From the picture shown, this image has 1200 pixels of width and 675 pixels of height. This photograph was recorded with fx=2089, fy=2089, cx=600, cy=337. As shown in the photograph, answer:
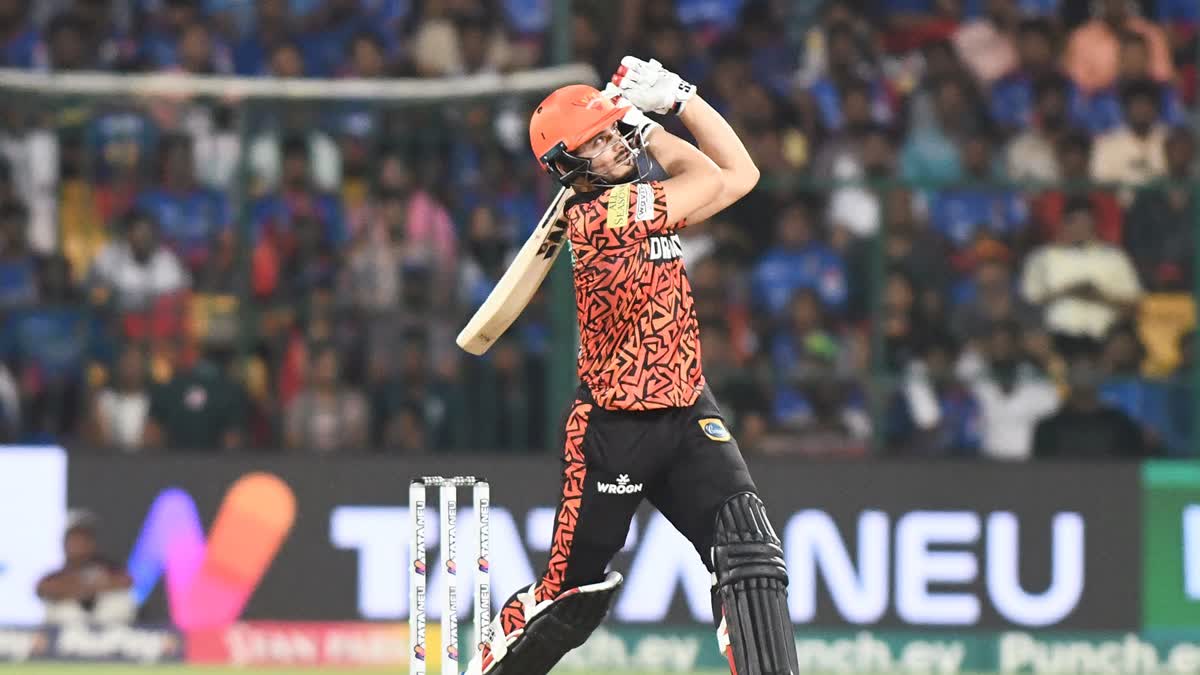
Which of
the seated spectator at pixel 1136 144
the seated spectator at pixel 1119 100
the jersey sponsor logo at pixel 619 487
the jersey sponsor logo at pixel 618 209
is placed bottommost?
the jersey sponsor logo at pixel 619 487

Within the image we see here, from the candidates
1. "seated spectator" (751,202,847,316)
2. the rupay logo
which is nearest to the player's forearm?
the rupay logo

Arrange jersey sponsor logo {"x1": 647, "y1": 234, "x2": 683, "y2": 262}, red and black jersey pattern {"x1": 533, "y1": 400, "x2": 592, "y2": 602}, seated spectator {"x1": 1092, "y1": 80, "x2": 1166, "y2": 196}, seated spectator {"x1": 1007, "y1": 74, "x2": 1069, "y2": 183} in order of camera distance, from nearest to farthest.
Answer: jersey sponsor logo {"x1": 647, "y1": 234, "x2": 683, "y2": 262}
red and black jersey pattern {"x1": 533, "y1": 400, "x2": 592, "y2": 602}
seated spectator {"x1": 1092, "y1": 80, "x2": 1166, "y2": 196}
seated spectator {"x1": 1007, "y1": 74, "x2": 1069, "y2": 183}

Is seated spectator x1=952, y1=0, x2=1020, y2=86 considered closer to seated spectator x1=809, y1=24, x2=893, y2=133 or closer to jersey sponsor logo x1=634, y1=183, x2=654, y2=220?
seated spectator x1=809, y1=24, x2=893, y2=133

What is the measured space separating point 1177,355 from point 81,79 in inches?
240

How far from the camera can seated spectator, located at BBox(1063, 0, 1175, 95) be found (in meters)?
12.9

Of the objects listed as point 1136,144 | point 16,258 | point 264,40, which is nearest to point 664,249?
point 16,258

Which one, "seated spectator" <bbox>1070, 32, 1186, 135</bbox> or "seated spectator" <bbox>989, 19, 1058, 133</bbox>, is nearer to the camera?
"seated spectator" <bbox>1070, 32, 1186, 135</bbox>

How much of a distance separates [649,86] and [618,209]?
1.31ft

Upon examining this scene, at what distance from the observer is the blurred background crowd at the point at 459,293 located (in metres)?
11.0

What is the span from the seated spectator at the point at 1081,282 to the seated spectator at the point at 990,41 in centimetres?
198

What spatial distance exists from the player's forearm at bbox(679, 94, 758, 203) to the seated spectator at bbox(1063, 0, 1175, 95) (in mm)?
6625

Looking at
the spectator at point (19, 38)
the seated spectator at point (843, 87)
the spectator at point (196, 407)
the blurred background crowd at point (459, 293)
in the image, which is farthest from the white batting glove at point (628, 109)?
the spectator at point (19, 38)

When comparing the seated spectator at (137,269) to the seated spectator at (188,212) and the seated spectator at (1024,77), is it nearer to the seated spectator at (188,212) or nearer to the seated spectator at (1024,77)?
the seated spectator at (188,212)

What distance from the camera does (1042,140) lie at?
1257 cm
